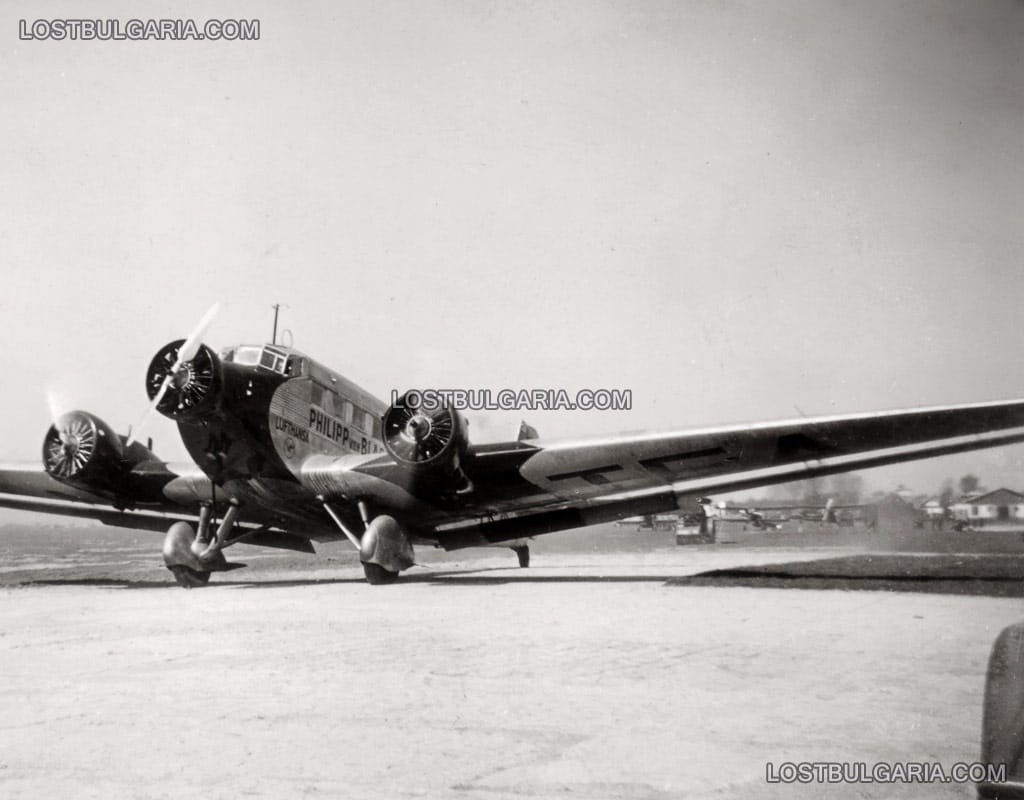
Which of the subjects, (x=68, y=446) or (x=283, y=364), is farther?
(x=68, y=446)

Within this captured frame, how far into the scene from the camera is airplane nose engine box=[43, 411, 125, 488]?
1536 cm

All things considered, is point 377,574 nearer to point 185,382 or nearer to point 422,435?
point 422,435

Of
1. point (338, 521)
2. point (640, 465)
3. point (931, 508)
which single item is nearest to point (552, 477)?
point (640, 465)

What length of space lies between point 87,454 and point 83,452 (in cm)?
7

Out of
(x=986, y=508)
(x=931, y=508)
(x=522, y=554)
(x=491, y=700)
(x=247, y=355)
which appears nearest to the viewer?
(x=491, y=700)

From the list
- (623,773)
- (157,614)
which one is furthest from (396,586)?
(623,773)

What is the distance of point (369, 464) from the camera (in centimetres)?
1478

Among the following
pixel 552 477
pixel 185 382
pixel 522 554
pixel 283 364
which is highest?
pixel 283 364

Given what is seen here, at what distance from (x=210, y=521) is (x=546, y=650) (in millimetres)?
10381

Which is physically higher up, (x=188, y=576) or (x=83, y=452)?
(x=83, y=452)

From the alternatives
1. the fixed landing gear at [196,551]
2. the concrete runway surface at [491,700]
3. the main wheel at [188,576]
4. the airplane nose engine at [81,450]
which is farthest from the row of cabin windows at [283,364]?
the concrete runway surface at [491,700]

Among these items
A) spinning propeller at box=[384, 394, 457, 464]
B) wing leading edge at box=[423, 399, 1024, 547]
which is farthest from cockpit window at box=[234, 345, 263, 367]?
wing leading edge at box=[423, 399, 1024, 547]

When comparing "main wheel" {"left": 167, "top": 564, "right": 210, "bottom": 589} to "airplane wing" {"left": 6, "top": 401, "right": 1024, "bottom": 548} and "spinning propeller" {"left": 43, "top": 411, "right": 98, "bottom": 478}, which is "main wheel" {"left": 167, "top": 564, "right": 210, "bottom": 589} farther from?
"spinning propeller" {"left": 43, "top": 411, "right": 98, "bottom": 478}

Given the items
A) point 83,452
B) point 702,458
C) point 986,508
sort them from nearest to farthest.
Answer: point 702,458 → point 83,452 → point 986,508
